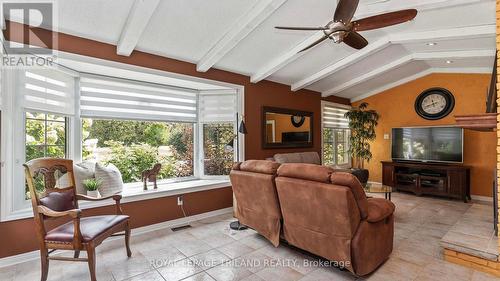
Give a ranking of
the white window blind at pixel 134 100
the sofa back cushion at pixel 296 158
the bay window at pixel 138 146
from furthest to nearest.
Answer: the sofa back cushion at pixel 296 158, the bay window at pixel 138 146, the white window blind at pixel 134 100

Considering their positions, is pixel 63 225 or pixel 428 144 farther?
pixel 428 144

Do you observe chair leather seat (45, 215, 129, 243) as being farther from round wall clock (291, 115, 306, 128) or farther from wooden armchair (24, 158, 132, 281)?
round wall clock (291, 115, 306, 128)

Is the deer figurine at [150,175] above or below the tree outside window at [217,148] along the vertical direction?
below

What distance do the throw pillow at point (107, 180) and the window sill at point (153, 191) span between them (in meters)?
0.12

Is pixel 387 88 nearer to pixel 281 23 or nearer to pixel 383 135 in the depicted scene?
pixel 383 135

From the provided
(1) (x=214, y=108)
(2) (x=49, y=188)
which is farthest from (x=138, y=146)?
(2) (x=49, y=188)

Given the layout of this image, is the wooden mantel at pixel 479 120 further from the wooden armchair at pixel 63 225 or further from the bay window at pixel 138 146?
the bay window at pixel 138 146

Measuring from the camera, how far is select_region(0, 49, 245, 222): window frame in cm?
241

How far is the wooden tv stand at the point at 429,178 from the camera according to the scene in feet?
15.5

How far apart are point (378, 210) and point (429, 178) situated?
386 centimetres

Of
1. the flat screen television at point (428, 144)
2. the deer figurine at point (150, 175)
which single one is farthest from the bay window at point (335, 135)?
the deer figurine at point (150, 175)

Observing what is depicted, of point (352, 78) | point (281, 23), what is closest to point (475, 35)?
point (352, 78)

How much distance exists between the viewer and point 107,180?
10.3 ft

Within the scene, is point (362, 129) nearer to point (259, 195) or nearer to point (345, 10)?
point (259, 195)
